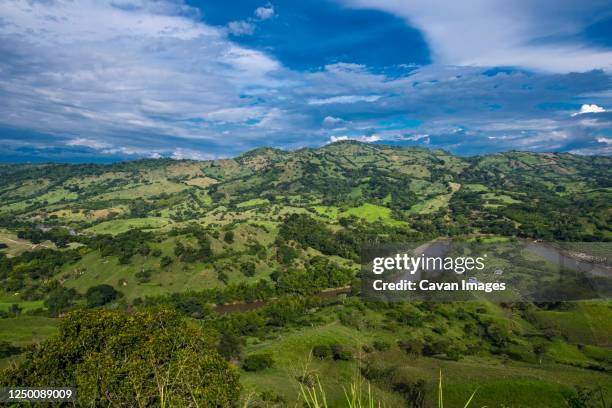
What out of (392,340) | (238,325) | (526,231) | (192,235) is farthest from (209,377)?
(526,231)

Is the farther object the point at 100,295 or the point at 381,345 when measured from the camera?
the point at 100,295

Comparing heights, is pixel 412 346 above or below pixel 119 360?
below

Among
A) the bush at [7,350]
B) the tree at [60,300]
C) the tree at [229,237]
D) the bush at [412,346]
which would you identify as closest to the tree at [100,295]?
the tree at [60,300]

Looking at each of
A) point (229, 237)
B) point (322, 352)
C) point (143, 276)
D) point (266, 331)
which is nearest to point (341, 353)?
point (322, 352)

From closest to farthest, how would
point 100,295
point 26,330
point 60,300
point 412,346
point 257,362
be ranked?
point 257,362
point 412,346
point 26,330
point 60,300
point 100,295

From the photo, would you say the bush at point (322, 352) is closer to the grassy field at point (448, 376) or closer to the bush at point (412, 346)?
the grassy field at point (448, 376)

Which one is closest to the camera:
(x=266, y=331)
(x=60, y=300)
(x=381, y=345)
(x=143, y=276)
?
(x=381, y=345)

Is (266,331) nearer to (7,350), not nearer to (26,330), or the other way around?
(7,350)
